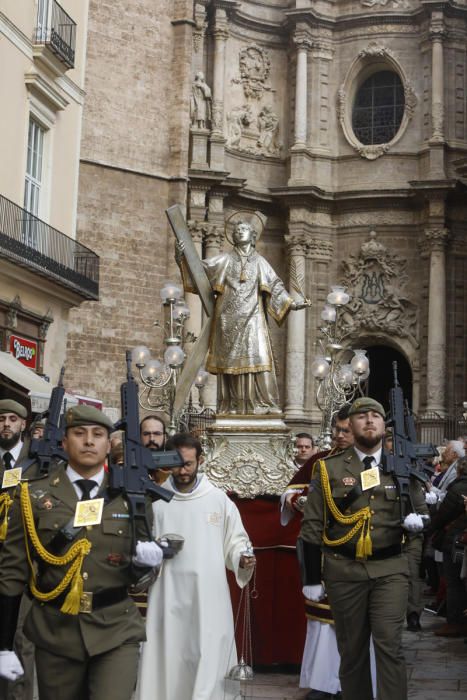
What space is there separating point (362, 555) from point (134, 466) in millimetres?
1648

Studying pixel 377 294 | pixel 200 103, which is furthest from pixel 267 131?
pixel 377 294

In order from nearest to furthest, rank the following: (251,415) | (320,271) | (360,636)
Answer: (360,636)
(251,415)
(320,271)

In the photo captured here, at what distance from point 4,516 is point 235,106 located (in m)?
24.4

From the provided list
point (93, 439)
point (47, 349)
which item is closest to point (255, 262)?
point (93, 439)

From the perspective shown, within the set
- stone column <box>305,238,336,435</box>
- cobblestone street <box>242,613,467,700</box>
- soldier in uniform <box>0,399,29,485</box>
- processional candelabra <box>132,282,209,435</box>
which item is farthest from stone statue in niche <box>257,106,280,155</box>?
soldier in uniform <box>0,399,29,485</box>

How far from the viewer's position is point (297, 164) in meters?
29.2

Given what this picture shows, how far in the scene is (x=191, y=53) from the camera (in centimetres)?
2830

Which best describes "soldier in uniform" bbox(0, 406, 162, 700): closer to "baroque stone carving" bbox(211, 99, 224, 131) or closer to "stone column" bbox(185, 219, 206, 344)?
"stone column" bbox(185, 219, 206, 344)

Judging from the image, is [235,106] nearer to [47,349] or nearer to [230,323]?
[47,349]

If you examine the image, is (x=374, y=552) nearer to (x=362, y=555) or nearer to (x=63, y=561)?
(x=362, y=555)

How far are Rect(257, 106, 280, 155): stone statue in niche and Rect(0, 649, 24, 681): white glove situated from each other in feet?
85.2

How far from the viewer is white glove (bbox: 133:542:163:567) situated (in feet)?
16.2

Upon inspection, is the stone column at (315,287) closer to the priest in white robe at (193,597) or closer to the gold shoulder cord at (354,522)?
the priest in white robe at (193,597)

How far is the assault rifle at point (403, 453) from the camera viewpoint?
257 inches
